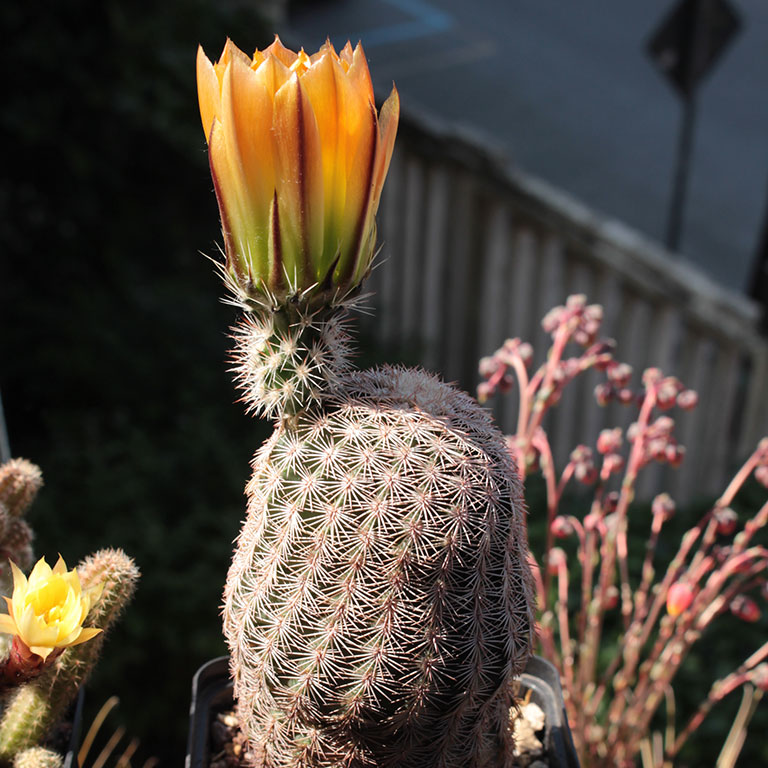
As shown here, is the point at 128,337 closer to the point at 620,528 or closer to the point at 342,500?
the point at 620,528

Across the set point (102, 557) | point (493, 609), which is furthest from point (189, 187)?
point (493, 609)

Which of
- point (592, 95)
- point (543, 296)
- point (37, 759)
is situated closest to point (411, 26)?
point (592, 95)

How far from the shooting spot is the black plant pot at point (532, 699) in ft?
3.12

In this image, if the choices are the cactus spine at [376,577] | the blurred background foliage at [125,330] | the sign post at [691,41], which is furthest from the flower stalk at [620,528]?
the sign post at [691,41]

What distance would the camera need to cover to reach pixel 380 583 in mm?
743

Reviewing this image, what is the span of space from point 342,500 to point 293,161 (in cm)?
29

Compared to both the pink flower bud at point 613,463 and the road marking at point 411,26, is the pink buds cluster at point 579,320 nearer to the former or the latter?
the pink flower bud at point 613,463

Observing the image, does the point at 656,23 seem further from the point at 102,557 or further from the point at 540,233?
the point at 102,557

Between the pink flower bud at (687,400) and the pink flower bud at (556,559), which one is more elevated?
the pink flower bud at (687,400)

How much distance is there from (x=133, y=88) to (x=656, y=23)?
5347 millimetres

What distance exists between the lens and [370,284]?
11.8 feet

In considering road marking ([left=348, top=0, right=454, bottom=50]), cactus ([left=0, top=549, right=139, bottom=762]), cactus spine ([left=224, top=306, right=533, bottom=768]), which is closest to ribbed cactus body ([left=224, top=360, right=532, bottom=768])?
cactus spine ([left=224, top=306, right=533, bottom=768])

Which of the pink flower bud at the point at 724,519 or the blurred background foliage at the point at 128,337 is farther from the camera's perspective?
the blurred background foliage at the point at 128,337

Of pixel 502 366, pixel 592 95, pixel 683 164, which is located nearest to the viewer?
pixel 502 366
